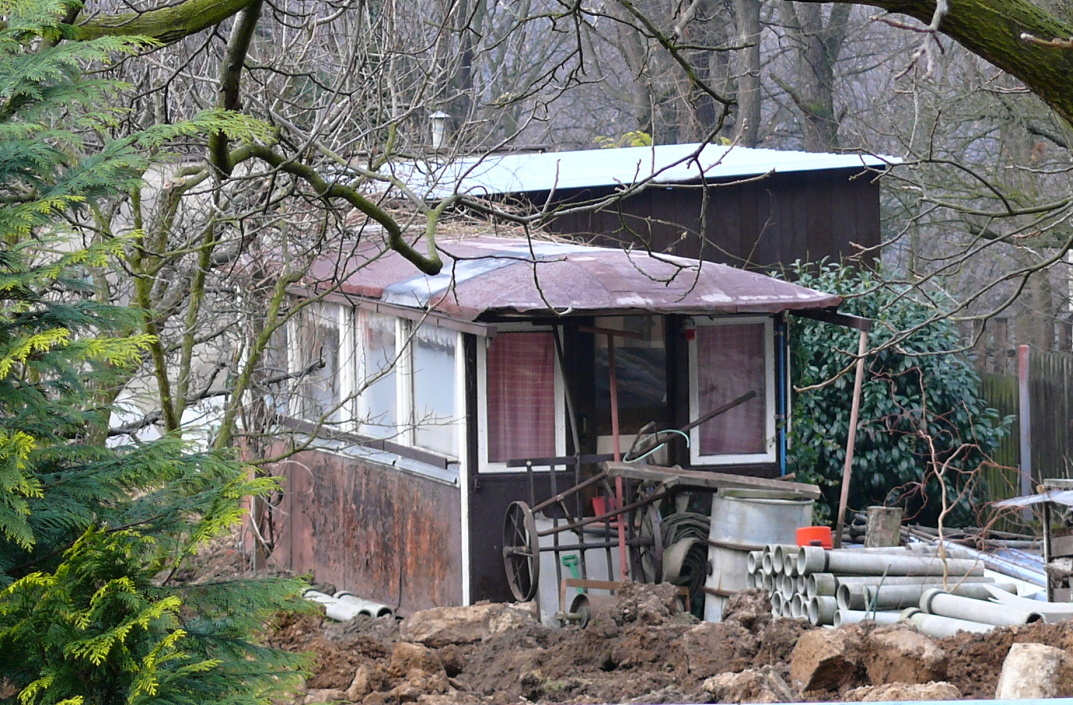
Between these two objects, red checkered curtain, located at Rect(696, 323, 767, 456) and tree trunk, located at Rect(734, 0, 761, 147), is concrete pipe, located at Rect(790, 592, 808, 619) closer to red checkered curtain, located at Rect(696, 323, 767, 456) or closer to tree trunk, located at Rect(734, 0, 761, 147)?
red checkered curtain, located at Rect(696, 323, 767, 456)

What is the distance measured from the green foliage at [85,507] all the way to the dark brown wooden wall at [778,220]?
37.6 ft

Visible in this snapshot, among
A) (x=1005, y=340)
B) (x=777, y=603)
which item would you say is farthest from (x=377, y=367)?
(x=1005, y=340)

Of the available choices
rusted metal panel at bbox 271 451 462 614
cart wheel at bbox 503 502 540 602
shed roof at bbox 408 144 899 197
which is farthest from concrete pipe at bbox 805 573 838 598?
shed roof at bbox 408 144 899 197

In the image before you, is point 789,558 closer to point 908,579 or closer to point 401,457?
point 908,579

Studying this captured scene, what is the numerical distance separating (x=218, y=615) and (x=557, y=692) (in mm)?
4209

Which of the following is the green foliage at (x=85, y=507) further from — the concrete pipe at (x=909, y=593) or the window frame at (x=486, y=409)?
the window frame at (x=486, y=409)

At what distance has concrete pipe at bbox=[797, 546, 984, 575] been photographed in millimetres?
8883

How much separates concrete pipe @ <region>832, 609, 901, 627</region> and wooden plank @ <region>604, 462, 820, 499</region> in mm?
1608

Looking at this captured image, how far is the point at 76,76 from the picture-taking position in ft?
12.8

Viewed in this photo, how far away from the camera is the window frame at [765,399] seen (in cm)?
1145

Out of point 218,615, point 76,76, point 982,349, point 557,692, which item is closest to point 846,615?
point 557,692

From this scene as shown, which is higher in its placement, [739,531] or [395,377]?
[395,377]

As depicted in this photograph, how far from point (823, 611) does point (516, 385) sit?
3483 millimetres

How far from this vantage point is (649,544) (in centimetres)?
1036
